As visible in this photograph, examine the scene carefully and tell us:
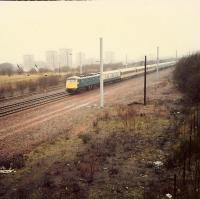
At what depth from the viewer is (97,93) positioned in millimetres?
36594

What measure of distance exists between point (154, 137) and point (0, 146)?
8.15 meters

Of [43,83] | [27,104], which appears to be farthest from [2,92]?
[43,83]

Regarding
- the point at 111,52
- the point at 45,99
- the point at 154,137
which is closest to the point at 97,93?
the point at 45,99

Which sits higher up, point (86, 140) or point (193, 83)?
point (193, 83)

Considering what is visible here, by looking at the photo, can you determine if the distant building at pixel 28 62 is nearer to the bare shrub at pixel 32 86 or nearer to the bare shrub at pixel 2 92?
the bare shrub at pixel 32 86

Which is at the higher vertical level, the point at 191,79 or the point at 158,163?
the point at 191,79

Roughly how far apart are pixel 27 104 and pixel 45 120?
671 centimetres

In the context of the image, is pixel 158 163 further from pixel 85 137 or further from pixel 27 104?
pixel 27 104

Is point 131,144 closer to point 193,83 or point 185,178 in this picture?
point 185,178

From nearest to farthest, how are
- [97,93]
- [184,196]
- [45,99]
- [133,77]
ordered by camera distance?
[184,196]
[45,99]
[97,93]
[133,77]

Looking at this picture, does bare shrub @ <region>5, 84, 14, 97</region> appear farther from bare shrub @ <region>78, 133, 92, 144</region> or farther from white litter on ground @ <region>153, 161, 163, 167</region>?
white litter on ground @ <region>153, 161, 163, 167</region>

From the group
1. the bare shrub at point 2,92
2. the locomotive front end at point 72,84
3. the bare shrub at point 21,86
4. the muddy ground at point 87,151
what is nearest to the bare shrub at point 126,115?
the muddy ground at point 87,151

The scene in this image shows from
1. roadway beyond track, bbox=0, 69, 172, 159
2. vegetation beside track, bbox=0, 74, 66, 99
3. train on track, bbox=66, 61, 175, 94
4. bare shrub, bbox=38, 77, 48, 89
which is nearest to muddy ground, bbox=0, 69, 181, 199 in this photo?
roadway beyond track, bbox=0, 69, 172, 159

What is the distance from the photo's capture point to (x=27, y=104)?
28859 millimetres
